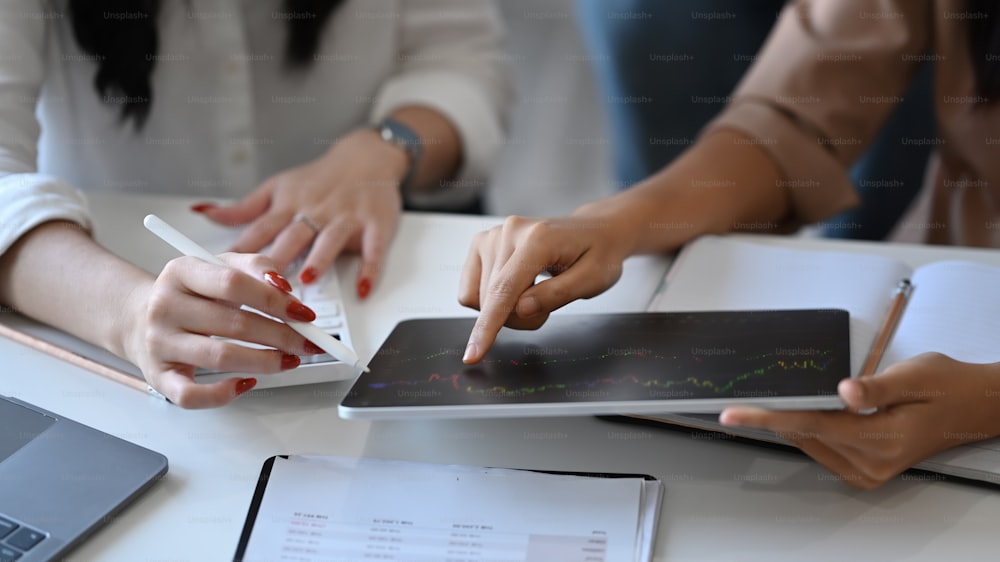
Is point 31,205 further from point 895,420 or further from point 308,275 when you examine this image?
point 895,420

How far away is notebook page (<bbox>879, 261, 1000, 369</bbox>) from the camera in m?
0.69

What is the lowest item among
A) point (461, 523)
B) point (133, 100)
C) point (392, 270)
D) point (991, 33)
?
point (461, 523)

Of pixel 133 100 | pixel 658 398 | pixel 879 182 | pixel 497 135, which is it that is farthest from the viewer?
pixel 879 182

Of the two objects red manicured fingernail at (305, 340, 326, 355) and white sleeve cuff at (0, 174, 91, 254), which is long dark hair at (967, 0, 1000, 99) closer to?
red manicured fingernail at (305, 340, 326, 355)

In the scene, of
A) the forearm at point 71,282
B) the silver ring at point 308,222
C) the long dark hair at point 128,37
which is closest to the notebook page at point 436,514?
the forearm at point 71,282

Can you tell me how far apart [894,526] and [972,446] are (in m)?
0.09

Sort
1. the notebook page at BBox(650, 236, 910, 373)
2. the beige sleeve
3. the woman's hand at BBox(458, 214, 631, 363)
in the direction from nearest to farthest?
the woman's hand at BBox(458, 214, 631, 363), the notebook page at BBox(650, 236, 910, 373), the beige sleeve

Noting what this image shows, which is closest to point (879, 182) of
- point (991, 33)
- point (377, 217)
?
point (991, 33)

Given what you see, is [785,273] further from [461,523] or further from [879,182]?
[879,182]

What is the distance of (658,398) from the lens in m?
0.57

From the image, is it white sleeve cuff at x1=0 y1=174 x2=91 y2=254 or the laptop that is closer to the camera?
the laptop

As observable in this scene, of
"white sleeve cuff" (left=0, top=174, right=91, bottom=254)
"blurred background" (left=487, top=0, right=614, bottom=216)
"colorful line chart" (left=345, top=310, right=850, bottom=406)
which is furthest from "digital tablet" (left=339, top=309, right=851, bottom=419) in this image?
"blurred background" (left=487, top=0, right=614, bottom=216)

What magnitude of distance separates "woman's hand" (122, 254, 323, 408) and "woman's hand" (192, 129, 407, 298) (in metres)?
0.20

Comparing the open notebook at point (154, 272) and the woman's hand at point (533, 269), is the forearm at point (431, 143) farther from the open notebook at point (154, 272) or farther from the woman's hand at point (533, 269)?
the woman's hand at point (533, 269)
